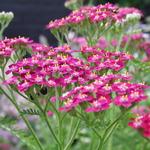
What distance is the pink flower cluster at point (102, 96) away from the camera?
2180 millimetres

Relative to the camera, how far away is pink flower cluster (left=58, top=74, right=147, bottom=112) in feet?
7.15

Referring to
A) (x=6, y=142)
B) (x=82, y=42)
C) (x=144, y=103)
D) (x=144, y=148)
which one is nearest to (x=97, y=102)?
(x=144, y=148)

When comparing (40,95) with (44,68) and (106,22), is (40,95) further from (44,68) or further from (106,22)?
(106,22)

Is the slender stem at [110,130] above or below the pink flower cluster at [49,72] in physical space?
below

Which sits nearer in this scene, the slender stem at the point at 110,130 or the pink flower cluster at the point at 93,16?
the slender stem at the point at 110,130

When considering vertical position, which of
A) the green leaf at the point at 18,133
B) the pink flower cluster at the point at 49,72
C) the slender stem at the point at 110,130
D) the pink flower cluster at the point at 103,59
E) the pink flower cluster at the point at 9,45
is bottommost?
the green leaf at the point at 18,133

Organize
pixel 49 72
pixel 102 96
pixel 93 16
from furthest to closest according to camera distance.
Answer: pixel 93 16 < pixel 49 72 < pixel 102 96

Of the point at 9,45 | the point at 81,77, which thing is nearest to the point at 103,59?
the point at 81,77

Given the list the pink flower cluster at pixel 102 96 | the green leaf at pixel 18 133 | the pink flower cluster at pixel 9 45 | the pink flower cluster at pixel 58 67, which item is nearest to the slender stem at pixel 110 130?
the pink flower cluster at pixel 102 96

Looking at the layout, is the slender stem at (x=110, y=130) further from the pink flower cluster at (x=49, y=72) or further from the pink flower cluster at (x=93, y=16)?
the pink flower cluster at (x=93, y=16)

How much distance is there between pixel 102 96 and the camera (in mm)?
2213

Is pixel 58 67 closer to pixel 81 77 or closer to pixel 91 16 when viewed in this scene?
pixel 81 77

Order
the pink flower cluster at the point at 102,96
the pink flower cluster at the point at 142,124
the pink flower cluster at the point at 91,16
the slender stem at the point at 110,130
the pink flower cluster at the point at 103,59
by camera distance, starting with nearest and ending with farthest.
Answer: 1. the pink flower cluster at the point at 102,96
2. the slender stem at the point at 110,130
3. the pink flower cluster at the point at 103,59
4. the pink flower cluster at the point at 142,124
5. the pink flower cluster at the point at 91,16

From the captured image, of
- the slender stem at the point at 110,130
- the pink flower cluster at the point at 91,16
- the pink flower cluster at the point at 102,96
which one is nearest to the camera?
the pink flower cluster at the point at 102,96
